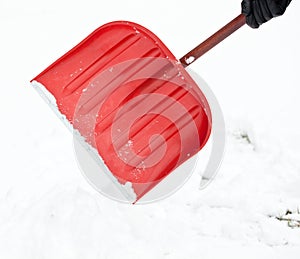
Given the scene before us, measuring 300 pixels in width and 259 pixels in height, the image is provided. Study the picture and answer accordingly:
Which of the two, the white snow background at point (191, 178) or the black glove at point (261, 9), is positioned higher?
the black glove at point (261, 9)

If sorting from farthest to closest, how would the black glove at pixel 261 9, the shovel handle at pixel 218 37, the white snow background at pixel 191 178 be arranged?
the white snow background at pixel 191 178 < the shovel handle at pixel 218 37 < the black glove at pixel 261 9

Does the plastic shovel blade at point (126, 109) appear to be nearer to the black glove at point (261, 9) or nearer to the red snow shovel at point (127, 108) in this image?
the red snow shovel at point (127, 108)

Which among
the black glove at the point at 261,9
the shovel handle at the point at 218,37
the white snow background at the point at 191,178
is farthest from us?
the white snow background at the point at 191,178

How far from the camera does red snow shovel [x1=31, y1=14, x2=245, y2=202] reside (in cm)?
199

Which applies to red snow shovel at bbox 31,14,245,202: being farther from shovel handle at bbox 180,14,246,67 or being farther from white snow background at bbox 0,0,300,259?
white snow background at bbox 0,0,300,259

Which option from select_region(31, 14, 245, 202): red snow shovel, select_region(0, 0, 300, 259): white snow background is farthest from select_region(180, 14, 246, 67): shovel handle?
select_region(0, 0, 300, 259): white snow background

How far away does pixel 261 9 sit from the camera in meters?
1.86

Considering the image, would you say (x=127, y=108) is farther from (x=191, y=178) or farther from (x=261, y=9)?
(x=261, y=9)

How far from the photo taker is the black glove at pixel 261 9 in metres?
1.84

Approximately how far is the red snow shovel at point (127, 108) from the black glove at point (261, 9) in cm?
14

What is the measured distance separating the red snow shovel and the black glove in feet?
0.46

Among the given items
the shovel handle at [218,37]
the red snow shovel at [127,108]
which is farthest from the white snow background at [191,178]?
the shovel handle at [218,37]

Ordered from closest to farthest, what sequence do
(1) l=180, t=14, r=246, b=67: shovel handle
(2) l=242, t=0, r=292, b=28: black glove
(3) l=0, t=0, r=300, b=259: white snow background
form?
(2) l=242, t=0, r=292, b=28: black glove < (1) l=180, t=14, r=246, b=67: shovel handle < (3) l=0, t=0, r=300, b=259: white snow background

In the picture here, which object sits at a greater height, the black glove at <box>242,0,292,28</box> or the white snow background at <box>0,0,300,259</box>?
the black glove at <box>242,0,292,28</box>
